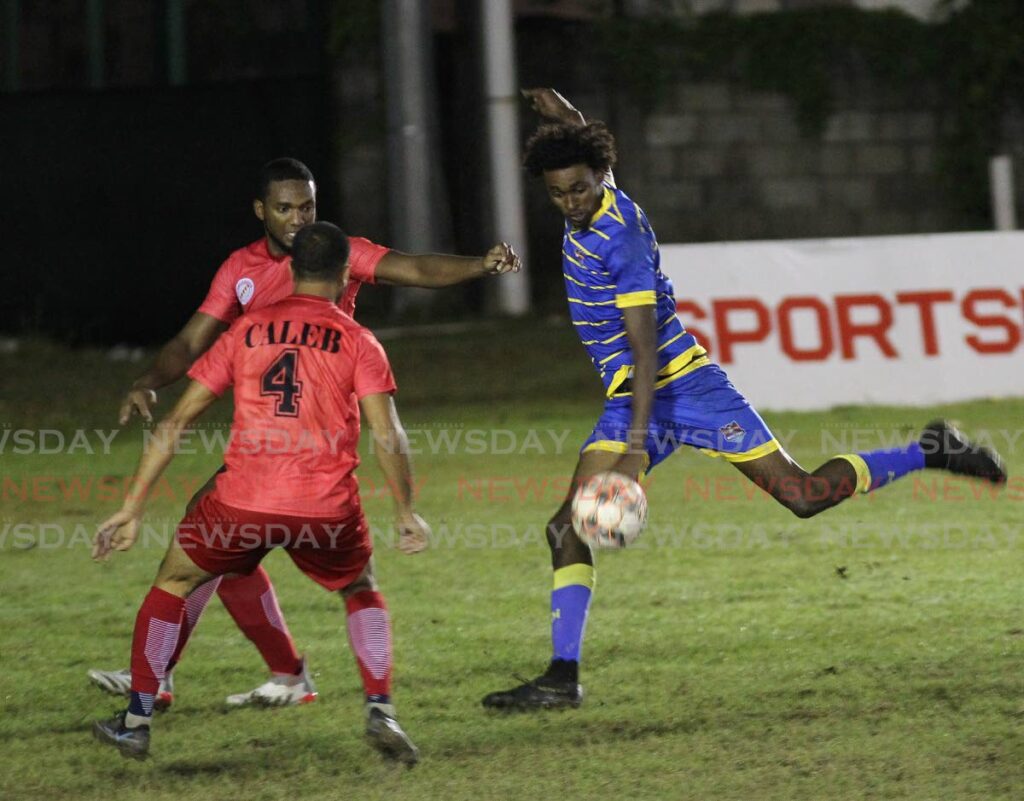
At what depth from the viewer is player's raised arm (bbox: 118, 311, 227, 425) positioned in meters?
6.16

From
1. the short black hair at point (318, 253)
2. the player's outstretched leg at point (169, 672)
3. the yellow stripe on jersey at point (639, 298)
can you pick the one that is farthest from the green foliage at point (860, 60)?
the short black hair at point (318, 253)

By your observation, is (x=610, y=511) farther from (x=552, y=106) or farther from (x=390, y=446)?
(x=552, y=106)

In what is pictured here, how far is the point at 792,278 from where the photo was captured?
13.8 meters

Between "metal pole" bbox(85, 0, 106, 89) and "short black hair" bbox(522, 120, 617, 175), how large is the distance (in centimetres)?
1664

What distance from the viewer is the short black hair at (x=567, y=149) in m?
6.07

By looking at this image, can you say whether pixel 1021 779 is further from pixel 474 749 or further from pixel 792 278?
pixel 792 278

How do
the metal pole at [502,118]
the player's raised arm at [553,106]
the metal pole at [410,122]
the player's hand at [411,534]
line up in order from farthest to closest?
→ the metal pole at [410,122]
the metal pole at [502,118]
the player's raised arm at [553,106]
the player's hand at [411,534]

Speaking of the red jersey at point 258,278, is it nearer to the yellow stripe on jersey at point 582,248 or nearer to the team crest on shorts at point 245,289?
the team crest on shorts at point 245,289

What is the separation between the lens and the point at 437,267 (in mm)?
6344

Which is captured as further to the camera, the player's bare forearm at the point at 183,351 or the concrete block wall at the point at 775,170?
Answer: the concrete block wall at the point at 775,170

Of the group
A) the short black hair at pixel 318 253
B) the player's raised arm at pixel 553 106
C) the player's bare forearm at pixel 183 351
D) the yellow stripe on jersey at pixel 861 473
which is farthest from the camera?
the player's raised arm at pixel 553 106

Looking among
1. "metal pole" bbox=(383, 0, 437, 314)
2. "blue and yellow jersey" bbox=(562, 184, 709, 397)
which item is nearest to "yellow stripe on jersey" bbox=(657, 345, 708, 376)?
"blue and yellow jersey" bbox=(562, 184, 709, 397)

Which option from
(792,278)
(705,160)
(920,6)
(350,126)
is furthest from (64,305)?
(920,6)

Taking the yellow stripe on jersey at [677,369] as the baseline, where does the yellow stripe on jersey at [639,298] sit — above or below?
above
